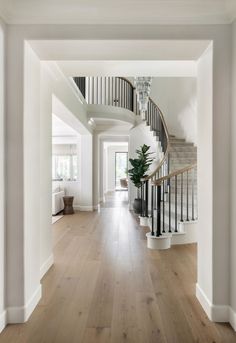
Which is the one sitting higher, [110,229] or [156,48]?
[156,48]

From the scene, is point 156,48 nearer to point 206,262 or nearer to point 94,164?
point 206,262

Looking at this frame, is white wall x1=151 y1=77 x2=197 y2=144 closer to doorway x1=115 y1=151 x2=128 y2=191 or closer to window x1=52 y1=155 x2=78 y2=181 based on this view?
window x1=52 y1=155 x2=78 y2=181

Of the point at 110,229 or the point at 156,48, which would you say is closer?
the point at 156,48

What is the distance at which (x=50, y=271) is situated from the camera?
3240 millimetres

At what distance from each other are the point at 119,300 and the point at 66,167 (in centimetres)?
717

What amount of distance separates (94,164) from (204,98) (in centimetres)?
664

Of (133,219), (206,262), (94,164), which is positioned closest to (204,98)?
(206,262)

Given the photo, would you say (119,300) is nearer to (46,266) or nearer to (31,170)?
(46,266)

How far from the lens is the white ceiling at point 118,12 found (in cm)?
206

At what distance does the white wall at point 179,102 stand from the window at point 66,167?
367 centimetres

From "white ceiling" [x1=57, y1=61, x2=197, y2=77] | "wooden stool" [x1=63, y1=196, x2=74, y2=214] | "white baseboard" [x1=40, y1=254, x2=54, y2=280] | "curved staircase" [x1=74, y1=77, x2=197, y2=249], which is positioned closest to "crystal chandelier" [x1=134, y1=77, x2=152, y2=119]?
"curved staircase" [x1=74, y1=77, x2=197, y2=249]

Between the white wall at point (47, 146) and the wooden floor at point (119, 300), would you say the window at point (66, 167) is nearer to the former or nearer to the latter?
the wooden floor at point (119, 300)

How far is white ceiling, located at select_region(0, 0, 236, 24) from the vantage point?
206cm

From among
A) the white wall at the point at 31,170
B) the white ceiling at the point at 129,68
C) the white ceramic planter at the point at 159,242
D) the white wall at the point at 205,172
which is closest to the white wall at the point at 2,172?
the white wall at the point at 31,170
